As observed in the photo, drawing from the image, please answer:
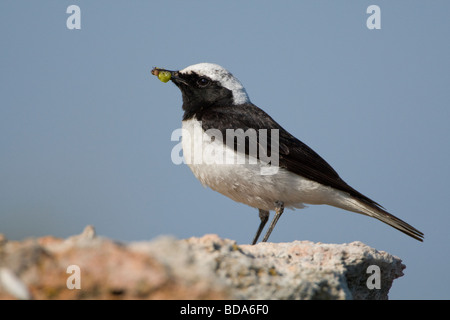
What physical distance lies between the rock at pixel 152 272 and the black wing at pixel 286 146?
8.28 ft

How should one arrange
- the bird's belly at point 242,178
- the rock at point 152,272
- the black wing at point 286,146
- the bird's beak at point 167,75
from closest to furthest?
1. the rock at point 152,272
2. the bird's belly at point 242,178
3. the black wing at point 286,146
4. the bird's beak at point 167,75

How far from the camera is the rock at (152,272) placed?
334cm

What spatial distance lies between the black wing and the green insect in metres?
0.96

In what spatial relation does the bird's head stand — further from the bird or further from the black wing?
the black wing

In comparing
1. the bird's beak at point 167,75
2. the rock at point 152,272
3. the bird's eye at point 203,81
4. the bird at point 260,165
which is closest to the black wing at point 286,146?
the bird at point 260,165

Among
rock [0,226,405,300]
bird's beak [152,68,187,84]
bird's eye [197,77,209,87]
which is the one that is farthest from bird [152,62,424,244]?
rock [0,226,405,300]

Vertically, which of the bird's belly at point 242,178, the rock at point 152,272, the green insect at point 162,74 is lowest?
the rock at point 152,272

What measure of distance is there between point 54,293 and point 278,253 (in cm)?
220

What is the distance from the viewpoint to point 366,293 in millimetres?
5387

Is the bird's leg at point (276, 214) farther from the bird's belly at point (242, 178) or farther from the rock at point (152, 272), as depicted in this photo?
the rock at point (152, 272)

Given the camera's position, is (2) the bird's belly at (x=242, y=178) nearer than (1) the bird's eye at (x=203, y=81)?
Yes

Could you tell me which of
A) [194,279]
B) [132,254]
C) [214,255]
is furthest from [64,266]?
[214,255]

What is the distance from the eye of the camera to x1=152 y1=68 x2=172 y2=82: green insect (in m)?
8.02
